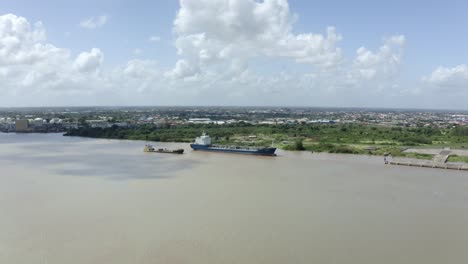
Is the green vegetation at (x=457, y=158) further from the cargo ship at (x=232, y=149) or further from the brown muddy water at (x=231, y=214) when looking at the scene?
the cargo ship at (x=232, y=149)

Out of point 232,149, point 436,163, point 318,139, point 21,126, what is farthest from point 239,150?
point 21,126

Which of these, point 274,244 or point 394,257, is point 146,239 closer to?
point 274,244

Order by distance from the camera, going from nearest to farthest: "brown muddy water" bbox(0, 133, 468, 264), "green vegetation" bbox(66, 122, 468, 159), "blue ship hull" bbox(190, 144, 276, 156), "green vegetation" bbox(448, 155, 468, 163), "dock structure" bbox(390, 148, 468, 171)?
1. "brown muddy water" bbox(0, 133, 468, 264)
2. "dock structure" bbox(390, 148, 468, 171)
3. "green vegetation" bbox(448, 155, 468, 163)
4. "blue ship hull" bbox(190, 144, 276, 156)
5. "green vegetation" bbox(66, 122, 468, 159)

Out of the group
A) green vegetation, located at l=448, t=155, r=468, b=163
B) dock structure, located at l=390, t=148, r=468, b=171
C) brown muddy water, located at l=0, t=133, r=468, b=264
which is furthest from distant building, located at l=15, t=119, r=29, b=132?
green vegetation, located at l=448, t=155, r=468, b=163

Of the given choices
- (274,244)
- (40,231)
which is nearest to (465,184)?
(274,244)

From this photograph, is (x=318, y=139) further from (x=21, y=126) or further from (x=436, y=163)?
(x=21, y=126)

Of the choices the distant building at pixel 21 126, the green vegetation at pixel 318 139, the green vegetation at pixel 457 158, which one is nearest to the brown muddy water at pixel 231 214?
the green vegetation at pixel 457 158

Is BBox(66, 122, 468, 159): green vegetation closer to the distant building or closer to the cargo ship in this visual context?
the cargo ship

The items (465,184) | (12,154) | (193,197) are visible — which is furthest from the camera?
(12,154)
